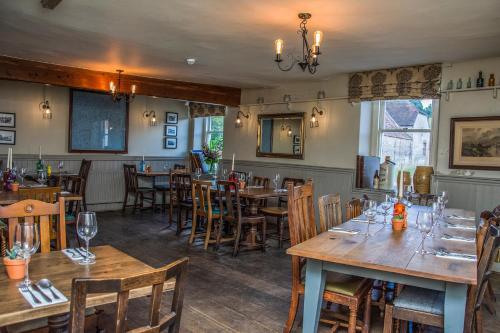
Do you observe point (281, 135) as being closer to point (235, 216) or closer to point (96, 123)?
point (235, 216)

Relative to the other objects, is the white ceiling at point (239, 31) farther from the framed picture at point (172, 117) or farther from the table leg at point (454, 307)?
the framed picture at point (172, 117)

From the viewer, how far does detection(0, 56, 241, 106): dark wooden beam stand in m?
5.55

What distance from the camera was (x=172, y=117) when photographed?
894cm

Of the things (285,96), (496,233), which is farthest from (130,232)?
(496,233)

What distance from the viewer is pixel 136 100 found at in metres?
8.33

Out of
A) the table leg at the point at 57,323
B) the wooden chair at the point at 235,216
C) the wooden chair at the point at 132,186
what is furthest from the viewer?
the wooden chair at the point at 132,186

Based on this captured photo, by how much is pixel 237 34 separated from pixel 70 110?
4.55 meters

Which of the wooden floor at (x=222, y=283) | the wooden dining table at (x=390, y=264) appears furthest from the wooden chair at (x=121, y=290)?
the wooden floor at (x=222, y=283)

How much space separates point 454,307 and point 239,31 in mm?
3030

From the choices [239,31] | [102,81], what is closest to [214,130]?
[102,81]

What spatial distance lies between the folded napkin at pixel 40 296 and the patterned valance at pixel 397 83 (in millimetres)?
4989

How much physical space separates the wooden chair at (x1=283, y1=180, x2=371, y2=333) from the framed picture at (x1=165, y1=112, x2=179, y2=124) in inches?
247

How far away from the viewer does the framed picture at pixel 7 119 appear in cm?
669

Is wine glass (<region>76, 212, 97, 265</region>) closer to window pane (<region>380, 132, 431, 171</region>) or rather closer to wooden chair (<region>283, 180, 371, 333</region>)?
wooden chair (<region>283, 180, 371, 333</region>)
